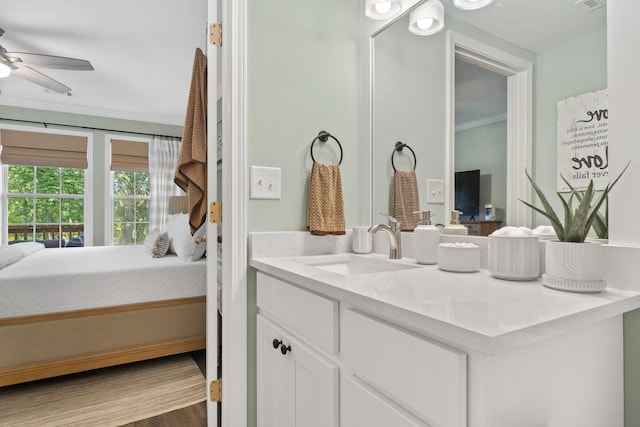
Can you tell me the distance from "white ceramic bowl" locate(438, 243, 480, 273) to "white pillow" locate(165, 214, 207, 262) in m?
1.84

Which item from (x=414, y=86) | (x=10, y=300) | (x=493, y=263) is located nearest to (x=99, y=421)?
(x=10, y=300)

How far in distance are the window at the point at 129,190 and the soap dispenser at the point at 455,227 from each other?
5.08 metres

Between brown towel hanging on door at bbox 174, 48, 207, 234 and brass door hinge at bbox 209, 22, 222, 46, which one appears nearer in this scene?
→ brass door hinge at bbox 209, 22, 222, 46

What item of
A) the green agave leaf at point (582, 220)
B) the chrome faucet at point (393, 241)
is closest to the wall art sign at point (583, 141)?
the green agave leaf at point (582, 220)

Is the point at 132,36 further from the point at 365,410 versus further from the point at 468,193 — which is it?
the point at 365,410

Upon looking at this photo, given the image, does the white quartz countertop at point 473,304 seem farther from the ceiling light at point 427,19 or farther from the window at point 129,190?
the window at point 129,190

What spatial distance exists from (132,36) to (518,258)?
11.1ft

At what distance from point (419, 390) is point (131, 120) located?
5614mm

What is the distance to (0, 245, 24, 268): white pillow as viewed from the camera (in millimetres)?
2350

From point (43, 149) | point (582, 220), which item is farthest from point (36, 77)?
point (582, 220)

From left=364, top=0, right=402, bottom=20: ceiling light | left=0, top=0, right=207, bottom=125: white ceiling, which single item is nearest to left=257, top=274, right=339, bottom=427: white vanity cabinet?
left=364, top=0, right=402, bottom=20: ceiling light

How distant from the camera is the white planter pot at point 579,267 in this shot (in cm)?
75

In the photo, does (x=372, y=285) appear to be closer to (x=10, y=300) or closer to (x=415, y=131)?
(x=415, y=131)

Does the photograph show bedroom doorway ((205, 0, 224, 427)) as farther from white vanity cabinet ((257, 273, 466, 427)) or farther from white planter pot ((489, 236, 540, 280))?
white planter pot ((489, 236, 540, 280))
